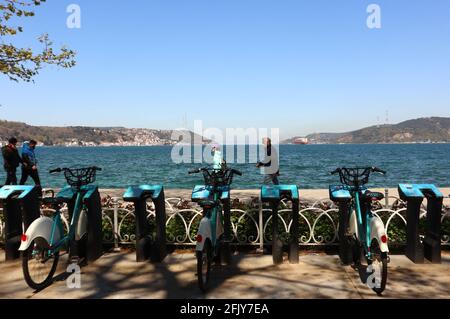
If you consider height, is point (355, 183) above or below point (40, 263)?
above

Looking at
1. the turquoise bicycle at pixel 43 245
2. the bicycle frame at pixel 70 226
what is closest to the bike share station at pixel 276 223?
the bicycle frame at pixel 70 226

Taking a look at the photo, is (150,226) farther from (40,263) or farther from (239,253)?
(40,263)

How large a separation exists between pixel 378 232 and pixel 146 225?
141 inches

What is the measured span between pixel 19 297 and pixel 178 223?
3.01m

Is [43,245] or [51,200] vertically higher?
[51,200]

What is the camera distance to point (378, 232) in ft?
15.6

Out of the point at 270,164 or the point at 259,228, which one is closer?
the point at 259,228

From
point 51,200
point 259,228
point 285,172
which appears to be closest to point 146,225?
point 51,200

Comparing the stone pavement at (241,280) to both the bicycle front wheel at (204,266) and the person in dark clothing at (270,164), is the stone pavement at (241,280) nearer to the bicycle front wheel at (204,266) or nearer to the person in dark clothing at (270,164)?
the bicycle front wheel at (204,266)

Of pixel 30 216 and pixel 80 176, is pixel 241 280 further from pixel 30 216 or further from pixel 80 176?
pixel 30 216

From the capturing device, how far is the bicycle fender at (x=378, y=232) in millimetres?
4641
